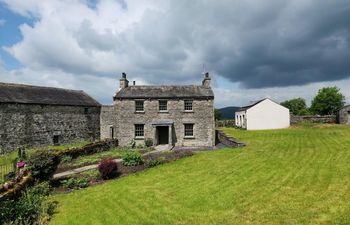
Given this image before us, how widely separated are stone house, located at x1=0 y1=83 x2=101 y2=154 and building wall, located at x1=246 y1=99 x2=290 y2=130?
25.7 meters

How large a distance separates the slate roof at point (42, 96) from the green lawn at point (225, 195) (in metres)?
21.5

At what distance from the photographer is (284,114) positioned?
5144cm

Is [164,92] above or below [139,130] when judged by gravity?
above

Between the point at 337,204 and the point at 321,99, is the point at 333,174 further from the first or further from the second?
the point at 321,99

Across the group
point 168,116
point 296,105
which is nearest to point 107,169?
point 168,116

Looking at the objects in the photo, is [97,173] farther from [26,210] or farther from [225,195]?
[225,195]

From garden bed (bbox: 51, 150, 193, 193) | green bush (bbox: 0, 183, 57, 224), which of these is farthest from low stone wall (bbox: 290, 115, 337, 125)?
green bush (bbox: 0, 183, 57, 224)

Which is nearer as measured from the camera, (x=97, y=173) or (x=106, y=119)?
(x=97, y=173)

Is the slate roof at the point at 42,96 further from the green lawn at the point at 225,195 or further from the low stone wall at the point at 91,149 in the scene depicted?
the green lawn at the point at 225,195

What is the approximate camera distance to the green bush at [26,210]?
11375 millimetres

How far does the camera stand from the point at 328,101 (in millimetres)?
97250

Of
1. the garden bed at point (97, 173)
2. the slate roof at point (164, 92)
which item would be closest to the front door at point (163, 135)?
the slate roof at point (164, 92)

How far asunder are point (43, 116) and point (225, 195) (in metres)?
29.0

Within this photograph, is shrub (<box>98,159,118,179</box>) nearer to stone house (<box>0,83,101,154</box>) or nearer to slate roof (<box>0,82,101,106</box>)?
stone house (<box>0,83,101,154</box>)
